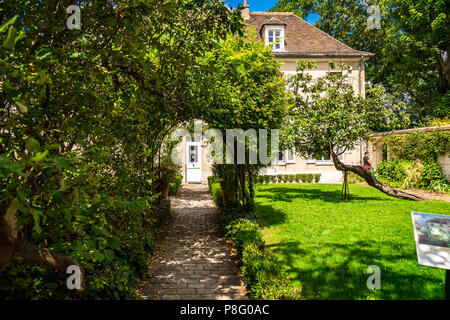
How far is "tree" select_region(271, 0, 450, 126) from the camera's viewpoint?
60.3 ft

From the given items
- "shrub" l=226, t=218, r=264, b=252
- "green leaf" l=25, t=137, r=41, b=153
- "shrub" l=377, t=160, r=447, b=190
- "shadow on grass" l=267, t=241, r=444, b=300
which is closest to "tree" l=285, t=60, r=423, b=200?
"shrub" l=377, t=160, r=447, b=190

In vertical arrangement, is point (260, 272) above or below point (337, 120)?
below

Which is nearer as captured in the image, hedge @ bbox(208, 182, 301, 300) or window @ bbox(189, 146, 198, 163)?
hedge @ bbox(208, 182, 301, 300)

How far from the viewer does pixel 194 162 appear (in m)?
19.3

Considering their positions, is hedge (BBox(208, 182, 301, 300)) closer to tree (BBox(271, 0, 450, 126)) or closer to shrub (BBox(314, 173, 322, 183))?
tree (BBox(271, 0, 450, 126))

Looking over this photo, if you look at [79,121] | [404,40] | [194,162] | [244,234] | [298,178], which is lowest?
[244,234]

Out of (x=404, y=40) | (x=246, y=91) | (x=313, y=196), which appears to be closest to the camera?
(x=246, y=91)

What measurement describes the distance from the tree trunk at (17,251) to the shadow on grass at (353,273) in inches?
125

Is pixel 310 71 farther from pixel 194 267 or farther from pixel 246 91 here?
pixel 194 267

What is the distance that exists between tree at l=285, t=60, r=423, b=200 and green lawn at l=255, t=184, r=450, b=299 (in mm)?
2210

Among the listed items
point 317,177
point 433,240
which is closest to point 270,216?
point 433,240

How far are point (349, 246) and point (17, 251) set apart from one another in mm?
5869
